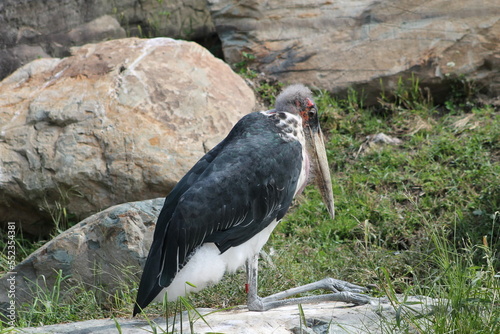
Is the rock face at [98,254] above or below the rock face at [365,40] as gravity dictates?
below

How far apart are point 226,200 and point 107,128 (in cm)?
212

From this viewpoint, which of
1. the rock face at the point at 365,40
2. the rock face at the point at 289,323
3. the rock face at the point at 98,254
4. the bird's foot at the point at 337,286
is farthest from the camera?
the rock face at the point at 365,40

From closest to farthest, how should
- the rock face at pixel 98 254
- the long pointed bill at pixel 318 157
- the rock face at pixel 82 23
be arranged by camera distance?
the long pointed bill at pixel 318 157 < the rock face at pixel 98 254 < the rock face at pixel 82 23

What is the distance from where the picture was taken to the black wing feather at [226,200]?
329 cm

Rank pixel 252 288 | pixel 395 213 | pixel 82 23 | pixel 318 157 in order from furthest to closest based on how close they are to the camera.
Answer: pixel 82 23 < pixel 395 213 < pixel 318 157 < pixel 252 288

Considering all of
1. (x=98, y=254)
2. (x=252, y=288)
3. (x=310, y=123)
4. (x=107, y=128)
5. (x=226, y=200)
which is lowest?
(x=98, y=254)

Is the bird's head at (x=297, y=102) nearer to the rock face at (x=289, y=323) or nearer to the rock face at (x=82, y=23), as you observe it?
the rock face at (x=289, y=323)

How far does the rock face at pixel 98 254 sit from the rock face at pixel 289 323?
755 mm

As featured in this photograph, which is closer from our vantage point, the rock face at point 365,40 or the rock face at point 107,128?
the rock face at point 107,128

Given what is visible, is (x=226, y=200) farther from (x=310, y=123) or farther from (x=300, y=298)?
(x=310, y=123)

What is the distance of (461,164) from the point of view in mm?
5332

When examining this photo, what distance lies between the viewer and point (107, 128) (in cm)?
522

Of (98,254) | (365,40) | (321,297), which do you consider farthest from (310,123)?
(365,40)

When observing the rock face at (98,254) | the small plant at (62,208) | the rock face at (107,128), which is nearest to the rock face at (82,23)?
the rock face at (107,128)
